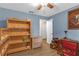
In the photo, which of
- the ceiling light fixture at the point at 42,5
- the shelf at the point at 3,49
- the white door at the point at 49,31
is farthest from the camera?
the white door at the point at 49,31

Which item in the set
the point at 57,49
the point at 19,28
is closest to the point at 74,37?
the point at 57,49

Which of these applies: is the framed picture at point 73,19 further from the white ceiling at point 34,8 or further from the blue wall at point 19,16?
the blue wall at point 19,16

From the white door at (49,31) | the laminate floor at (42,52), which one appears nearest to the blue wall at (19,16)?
the white door at (49,31)

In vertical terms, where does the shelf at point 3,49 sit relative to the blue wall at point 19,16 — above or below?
below

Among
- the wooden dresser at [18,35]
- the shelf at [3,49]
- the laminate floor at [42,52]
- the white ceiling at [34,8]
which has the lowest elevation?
the laminate floor at [42,52]

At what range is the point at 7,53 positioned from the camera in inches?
54.5

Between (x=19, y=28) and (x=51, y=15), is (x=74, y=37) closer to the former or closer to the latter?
(x=51, y=15)

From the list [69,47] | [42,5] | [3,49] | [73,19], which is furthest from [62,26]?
[3,49]

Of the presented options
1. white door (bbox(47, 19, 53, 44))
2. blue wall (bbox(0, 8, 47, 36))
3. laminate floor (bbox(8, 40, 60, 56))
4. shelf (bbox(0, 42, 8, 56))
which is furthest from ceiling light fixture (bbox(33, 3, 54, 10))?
shelf (bbox(0, 42, 8, 56))

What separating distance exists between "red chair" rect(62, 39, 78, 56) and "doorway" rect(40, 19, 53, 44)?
0.87 ft

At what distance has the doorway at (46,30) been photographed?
150cm

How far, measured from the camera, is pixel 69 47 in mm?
1392

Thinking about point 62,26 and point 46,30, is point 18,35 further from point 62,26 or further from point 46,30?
point 62,26

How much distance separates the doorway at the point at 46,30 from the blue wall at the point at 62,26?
9 centimetres
